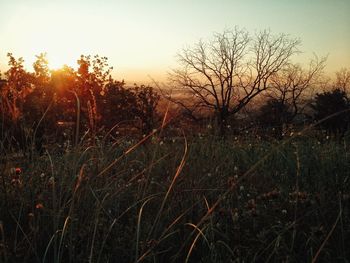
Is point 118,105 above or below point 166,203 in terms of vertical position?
above

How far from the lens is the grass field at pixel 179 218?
7.00 ft

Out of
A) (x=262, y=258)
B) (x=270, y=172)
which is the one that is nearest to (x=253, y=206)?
(x=262, y=258)

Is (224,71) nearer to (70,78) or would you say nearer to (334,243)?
(70,78)

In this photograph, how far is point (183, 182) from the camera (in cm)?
323

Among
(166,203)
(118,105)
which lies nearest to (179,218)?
(166,203)

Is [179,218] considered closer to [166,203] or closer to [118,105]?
[166,203]

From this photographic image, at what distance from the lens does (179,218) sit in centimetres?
213

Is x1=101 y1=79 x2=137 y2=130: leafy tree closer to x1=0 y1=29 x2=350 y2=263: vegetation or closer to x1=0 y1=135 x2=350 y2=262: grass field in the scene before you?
x1=0 y1=29 x2=350 y2=263: vegetation

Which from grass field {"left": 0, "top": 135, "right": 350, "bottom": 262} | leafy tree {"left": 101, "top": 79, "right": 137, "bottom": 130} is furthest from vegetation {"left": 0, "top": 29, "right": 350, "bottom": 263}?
leafy tree {"left": 101, "top": 79, "right": 137, "bottom": 130}

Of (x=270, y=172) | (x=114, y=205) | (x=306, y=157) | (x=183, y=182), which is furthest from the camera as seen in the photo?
(x=306, y=157)

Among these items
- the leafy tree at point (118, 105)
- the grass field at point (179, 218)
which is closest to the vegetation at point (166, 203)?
the grass field at point (179, 218)

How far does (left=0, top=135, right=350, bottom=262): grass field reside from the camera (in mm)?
2135

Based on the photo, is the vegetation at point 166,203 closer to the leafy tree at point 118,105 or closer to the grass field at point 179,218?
the grass field at point 179,218

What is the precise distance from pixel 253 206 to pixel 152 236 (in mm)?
685
